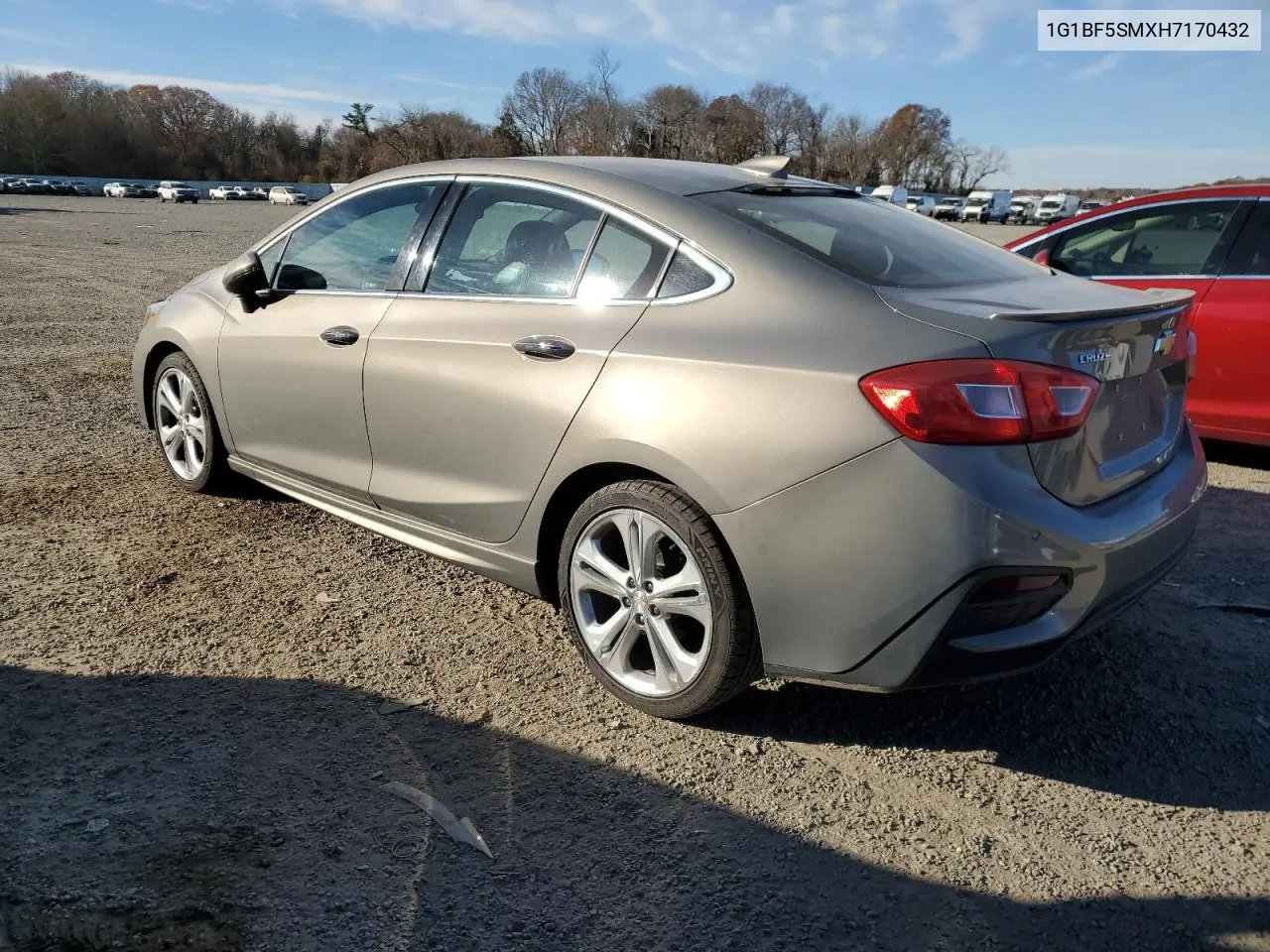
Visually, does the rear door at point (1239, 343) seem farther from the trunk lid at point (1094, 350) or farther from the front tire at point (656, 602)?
the front tire at point (656, 602)

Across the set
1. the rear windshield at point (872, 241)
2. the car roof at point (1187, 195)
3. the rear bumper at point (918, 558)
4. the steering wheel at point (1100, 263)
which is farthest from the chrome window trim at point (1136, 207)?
the rear bumper at point (918, 558)

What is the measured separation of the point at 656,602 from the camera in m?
2.88

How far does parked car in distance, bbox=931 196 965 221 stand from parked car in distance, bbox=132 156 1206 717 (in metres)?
76.6

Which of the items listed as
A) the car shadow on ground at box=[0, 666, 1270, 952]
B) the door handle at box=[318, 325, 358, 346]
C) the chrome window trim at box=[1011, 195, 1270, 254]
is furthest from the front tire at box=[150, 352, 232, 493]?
the chrome window trim at box=[1011, 195, 1270, 254]

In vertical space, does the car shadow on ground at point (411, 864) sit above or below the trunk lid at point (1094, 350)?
below

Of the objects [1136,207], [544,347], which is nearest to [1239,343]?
[1136,207]

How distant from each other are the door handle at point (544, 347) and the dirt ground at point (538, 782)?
105 centimetres

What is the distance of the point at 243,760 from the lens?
8.71 feet

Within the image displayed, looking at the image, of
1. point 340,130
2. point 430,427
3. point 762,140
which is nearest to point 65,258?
point 430,427

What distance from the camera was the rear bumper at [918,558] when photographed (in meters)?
2.33

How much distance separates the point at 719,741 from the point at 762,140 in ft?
348

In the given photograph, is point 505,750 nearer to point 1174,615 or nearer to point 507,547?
point 507,547

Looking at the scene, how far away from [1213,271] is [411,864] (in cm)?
538

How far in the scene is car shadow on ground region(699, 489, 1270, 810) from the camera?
2.71 metres
